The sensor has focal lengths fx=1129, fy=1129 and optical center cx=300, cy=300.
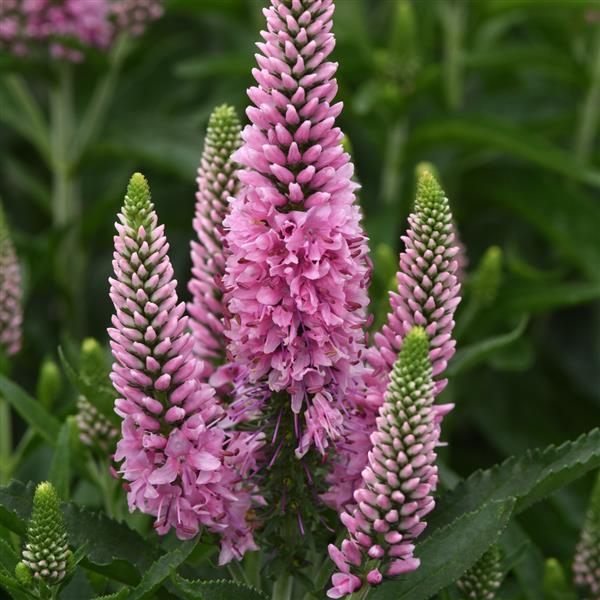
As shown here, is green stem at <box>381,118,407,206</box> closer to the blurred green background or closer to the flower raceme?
the blurred green background

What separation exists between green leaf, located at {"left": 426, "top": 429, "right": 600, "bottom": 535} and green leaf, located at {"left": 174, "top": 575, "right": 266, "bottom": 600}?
1.14 feet

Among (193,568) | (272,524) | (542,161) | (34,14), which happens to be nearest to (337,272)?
(272,524)

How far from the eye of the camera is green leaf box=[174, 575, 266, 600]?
1496 millimetres

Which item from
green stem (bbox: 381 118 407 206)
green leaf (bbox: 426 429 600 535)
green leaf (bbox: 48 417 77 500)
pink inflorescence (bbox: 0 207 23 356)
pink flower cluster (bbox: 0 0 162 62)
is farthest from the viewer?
green stem (bbox: 381 118 407 206)

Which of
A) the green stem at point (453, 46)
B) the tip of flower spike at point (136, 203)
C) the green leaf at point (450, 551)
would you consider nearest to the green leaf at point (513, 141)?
the green stem at point (453, 46)

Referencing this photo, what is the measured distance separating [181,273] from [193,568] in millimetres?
2175

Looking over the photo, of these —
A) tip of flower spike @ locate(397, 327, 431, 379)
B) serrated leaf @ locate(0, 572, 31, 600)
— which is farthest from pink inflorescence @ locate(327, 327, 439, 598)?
serrated leaf @ locate(0, 572, 31, 600)

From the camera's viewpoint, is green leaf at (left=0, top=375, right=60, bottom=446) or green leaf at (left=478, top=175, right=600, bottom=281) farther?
green leaf at (left=478, top=175, right=600, bottom=281)

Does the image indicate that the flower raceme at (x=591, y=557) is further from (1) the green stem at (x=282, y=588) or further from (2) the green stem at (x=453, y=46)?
(2) the green stem at (x=453, y=46)

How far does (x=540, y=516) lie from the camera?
3186mm

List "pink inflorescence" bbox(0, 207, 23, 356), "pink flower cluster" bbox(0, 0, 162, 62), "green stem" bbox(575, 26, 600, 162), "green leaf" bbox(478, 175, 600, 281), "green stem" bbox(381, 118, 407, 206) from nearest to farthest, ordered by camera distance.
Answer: "pink inflorescence" bbox(0, 207, 23, 356) < "pink flower cluster" bbox(0, 0, 162, 62) < "green leaf" bbox(478, 175, 600, 281) < "green stem" bbox(381, 118, 407, 206) < "green stem" bbox(575, 26, 600, 162)

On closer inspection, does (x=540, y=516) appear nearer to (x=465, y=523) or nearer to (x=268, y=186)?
(x=465, y=523)

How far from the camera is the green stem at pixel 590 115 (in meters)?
3.92

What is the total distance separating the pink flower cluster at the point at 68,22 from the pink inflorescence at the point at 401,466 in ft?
7.34
